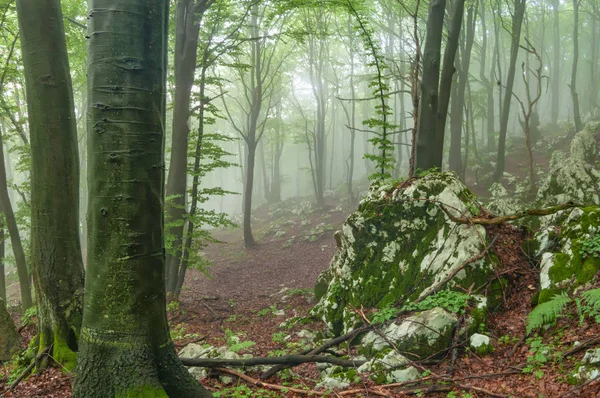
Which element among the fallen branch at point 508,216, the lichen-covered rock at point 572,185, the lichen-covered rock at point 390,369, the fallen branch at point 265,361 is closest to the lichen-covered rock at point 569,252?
the fallen branch at point 508,216

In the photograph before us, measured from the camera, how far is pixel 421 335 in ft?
12.0

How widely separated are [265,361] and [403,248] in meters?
2.70

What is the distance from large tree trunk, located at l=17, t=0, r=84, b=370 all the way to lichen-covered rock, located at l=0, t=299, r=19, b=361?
143cm

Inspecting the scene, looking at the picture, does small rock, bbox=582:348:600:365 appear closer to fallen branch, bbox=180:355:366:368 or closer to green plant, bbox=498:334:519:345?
green plant, bbox=498:334:519:345

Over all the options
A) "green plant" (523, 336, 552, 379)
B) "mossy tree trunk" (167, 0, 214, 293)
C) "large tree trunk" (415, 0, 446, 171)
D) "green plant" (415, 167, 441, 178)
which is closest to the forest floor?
"green plant" (523, 336, 552, 379)

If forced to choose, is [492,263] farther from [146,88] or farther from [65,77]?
[65,77]

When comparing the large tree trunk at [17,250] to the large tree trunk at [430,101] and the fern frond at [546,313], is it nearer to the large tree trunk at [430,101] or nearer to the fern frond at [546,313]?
the large tree trunk at [430,101]

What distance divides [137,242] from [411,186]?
14.3 ft

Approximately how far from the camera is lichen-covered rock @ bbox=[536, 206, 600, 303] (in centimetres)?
362

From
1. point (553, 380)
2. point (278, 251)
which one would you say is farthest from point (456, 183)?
point (278, 251)

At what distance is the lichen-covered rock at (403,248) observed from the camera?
461 centimetres

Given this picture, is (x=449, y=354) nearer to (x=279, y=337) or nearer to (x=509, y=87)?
(x=279, y=337)

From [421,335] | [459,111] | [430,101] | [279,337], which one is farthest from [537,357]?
[459,111]

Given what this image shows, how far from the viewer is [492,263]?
Answer: 437cm
